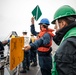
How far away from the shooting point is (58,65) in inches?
58.5

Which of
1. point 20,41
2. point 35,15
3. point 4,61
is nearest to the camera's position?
point 20,41

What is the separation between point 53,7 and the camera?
8703mm

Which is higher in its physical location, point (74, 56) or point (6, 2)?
point (6, 2)

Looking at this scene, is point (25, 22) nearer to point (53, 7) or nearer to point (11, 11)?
point (11, 11)

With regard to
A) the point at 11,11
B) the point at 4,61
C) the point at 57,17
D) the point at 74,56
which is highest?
the point at 11,11

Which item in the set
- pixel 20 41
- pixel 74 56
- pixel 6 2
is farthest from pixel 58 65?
pixel 6 2

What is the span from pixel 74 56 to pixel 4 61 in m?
2.11

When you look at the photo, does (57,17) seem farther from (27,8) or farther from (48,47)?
(27,8)

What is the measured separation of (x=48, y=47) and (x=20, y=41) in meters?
1.11

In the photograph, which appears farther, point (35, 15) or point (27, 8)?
point (27, 8)

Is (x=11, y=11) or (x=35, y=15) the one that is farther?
(x=11, y=11)

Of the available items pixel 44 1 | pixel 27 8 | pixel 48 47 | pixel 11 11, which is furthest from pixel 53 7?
pixel 48 47

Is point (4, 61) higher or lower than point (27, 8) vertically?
lower

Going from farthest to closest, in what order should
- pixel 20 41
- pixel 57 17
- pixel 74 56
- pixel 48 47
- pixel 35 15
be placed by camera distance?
pixel 35 15
pixel 48 47
pixel 20 41
pixel 57 17
pixel 74 56
